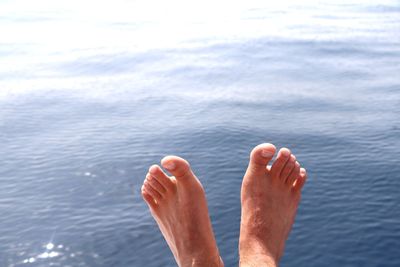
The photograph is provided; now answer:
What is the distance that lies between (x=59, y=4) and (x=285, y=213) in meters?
62.9

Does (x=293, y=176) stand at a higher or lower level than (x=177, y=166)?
lower

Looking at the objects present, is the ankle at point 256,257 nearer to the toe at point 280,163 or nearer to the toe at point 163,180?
the toe at point 280,163

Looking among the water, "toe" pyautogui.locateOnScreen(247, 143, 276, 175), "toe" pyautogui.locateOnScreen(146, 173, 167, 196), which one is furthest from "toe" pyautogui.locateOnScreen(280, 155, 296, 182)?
the water

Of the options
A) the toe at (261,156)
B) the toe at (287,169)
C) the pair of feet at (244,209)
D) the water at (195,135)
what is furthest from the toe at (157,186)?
the water at (195,135)

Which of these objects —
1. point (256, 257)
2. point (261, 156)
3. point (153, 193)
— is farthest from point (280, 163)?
point (153, 193)

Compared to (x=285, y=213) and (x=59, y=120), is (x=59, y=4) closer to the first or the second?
(x=59, y=120)

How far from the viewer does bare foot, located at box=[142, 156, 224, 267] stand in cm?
599

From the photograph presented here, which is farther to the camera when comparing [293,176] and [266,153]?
[293,176]

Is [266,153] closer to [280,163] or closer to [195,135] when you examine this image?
[280,163]

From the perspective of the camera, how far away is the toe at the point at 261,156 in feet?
20.1

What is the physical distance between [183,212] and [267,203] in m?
1.14

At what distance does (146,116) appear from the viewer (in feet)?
55.0

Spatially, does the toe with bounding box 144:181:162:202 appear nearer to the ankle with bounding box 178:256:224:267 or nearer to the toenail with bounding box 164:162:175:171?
the toenail with bounding box 164:162:175:171

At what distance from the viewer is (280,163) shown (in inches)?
265
